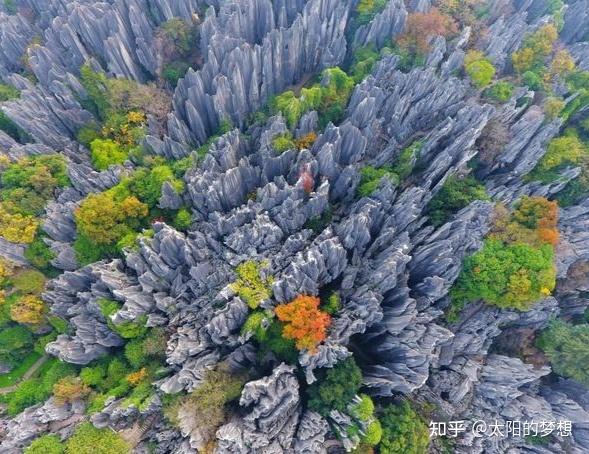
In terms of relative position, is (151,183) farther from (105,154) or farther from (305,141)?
(305,141)

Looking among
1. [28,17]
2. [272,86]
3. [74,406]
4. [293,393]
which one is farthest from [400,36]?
[74,406]

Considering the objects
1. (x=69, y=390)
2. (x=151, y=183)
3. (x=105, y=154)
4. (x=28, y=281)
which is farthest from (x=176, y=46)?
(x=69, y=390)

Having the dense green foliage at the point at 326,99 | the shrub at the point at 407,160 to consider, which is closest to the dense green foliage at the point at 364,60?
the dense green foliage at the point at 326,99

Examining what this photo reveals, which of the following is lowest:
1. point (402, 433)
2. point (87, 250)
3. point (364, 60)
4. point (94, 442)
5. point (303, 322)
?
point (402, 433)

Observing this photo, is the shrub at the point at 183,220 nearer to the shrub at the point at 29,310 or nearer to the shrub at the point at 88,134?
the shrub at the point at 29,310

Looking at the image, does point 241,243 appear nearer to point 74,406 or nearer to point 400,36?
point 74,406

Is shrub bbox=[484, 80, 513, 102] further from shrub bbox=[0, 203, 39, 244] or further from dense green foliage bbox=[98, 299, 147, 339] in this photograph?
shrub bbox=[0, 203, 39, 244]
